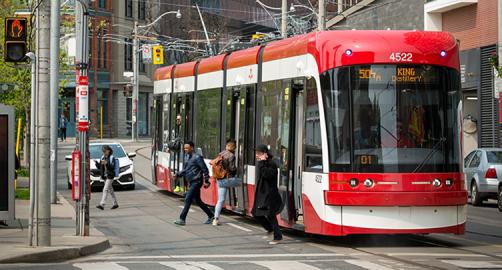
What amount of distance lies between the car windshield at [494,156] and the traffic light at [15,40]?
16081 mm

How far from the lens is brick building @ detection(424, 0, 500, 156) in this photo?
1534 inches

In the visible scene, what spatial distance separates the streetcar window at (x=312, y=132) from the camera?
16.4 meters

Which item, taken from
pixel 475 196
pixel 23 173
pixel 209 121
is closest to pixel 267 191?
pixel 209 121

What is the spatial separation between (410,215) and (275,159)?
3.42 m

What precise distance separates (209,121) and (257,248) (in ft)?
25.1

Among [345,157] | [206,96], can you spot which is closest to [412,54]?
[345,157]

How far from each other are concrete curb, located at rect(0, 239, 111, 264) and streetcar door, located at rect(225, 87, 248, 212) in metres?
5.25

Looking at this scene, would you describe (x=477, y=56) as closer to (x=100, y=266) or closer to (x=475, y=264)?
(x=475, y=264)

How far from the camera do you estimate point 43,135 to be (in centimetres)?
1572

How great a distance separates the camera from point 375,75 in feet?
53.2

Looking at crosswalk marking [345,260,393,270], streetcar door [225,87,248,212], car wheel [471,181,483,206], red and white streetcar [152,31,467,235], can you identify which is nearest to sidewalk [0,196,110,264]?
streetcar door [225,87,248,212]

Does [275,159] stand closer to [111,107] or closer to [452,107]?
[452,107]

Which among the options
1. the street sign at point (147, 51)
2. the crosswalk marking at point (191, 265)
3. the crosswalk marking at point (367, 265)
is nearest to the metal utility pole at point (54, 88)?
the crosswalk marking at point (191, 265)

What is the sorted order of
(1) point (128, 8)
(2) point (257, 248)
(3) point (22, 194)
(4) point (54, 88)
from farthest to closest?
Result: (1) point (128, 8) → (3) point (22, 194) → (4) point (54, 88) → (2) point (257, 248)
